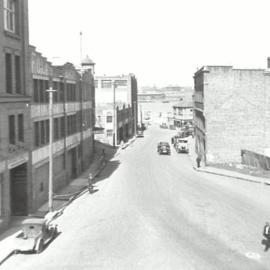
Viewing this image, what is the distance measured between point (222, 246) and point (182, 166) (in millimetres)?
32728

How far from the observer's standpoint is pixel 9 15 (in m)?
30.6

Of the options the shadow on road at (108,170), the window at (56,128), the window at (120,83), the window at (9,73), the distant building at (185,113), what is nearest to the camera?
the window at (9,73)

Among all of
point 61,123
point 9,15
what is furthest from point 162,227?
point 61,123

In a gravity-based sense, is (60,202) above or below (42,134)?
below

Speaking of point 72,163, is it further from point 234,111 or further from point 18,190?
point 234,111

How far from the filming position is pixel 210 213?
107 ft

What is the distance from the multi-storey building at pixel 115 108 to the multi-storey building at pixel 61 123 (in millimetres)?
21979

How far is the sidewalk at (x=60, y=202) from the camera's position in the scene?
24.5 metres

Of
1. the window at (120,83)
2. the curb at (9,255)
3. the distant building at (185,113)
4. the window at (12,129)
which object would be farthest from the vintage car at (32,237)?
the distant building at (185,113)

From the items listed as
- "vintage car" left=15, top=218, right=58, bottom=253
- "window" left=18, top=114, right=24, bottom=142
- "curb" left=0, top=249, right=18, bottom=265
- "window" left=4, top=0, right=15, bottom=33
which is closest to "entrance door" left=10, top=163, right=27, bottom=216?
"window" left=18, top=114, right=24, bottom=142

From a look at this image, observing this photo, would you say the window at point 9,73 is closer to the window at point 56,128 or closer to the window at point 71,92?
the window at point 56,128

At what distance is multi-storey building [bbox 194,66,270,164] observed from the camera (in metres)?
57.6

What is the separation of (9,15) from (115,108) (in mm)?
58030

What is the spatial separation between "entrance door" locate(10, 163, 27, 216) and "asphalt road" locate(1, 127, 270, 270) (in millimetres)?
2600
